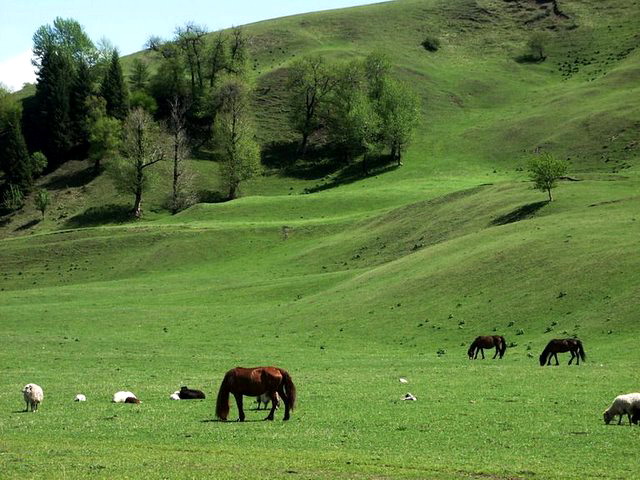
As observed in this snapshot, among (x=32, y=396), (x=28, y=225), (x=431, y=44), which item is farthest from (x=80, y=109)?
(x=32, y=396)

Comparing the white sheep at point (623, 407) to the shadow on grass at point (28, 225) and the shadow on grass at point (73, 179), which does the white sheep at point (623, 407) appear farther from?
the shadow on grass at point (73, 179)

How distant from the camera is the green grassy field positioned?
1986 cm

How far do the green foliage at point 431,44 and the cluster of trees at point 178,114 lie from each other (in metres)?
41.3

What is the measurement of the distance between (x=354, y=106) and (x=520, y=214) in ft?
209

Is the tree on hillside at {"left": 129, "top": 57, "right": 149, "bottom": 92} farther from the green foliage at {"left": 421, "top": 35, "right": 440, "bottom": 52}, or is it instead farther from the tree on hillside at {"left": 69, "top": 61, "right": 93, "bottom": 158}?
the green foliage at {"left": 421, "top": 35, "right": 440, "bottom": 52}

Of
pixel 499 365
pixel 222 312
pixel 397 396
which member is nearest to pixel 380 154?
pixel 222 312

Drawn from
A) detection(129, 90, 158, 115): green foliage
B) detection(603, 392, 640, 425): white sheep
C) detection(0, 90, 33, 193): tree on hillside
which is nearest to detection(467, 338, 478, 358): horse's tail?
detection(603, 392, 640, 425): white sheep

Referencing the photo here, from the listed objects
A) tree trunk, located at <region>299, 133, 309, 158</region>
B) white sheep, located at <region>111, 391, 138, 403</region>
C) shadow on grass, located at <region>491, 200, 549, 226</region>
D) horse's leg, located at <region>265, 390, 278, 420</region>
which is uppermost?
tree trunk, located at <region>299, 133, 309, 158</region>

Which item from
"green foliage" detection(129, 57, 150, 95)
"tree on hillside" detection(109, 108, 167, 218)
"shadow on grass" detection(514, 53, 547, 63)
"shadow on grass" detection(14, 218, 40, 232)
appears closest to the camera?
"tree on hillside" detection(109, 108, 167, 218)

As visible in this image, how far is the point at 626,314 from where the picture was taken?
142ft

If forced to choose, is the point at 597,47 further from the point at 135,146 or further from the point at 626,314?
the point at 626,314

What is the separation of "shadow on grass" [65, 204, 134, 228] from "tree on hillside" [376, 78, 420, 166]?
42375mm

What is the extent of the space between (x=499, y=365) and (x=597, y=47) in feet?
497

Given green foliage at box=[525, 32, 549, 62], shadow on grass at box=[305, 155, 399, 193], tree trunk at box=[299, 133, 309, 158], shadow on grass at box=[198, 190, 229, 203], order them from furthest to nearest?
green foliage at box=[525, 32, 549, 62] < tree trunk at box=[299, 133, 309, 158] < shadow on grass at box=[305, 155, 399, 193] < shadow on grass at box=[198, 190, 229, 203]
